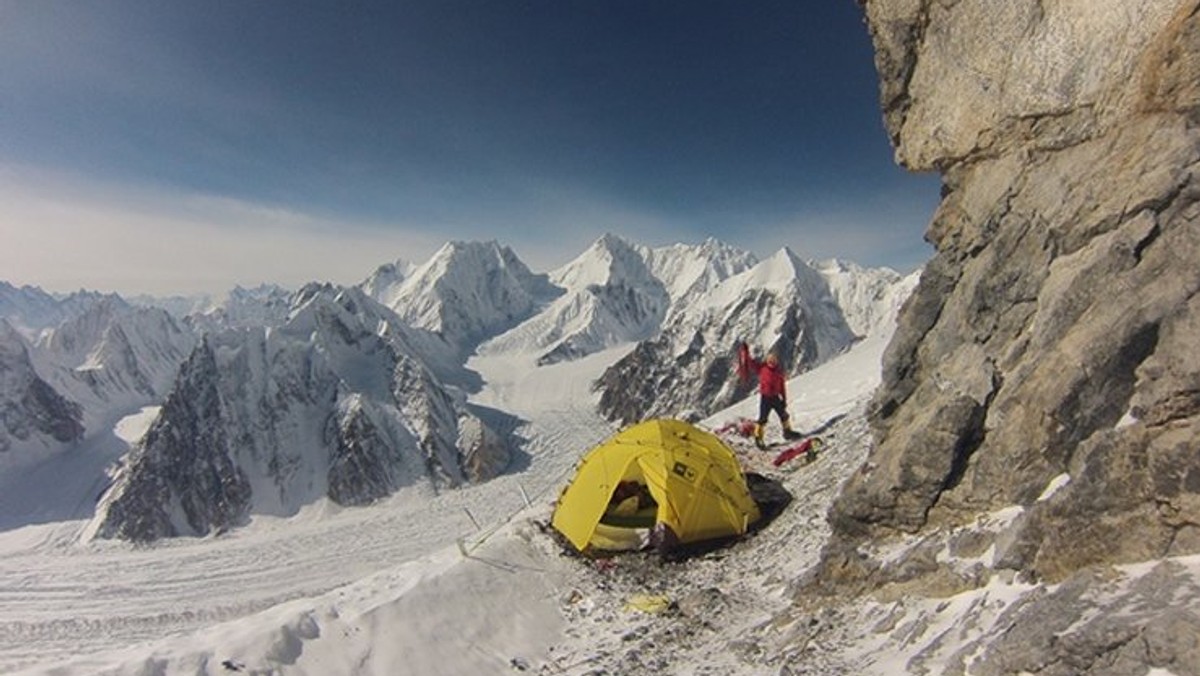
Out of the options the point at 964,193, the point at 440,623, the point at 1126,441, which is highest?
the point at 964,193

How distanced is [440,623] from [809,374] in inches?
1173

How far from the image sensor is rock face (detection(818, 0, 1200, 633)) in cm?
884

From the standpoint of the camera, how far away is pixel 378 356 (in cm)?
15562

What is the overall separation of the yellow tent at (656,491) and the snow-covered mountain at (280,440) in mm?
105685

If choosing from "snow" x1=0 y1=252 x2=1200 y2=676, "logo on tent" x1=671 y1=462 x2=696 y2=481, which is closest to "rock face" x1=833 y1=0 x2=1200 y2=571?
"snow" x1=0 y1=252 x2=1200 y2=676

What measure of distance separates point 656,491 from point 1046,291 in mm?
10729

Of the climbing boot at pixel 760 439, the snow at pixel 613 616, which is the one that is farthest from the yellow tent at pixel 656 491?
the climbing boot at pixel 760 439

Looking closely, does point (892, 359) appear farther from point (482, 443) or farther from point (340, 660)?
point (482, 443)

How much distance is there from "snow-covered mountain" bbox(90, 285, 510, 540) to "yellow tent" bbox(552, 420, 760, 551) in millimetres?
105685

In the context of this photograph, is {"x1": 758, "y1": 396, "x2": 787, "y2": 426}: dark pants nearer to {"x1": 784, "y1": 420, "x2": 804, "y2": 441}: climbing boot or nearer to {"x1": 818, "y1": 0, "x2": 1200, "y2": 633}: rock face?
{"x1": 784, "y1": 420, "x2": 804, "y2": 441}: climbing boot

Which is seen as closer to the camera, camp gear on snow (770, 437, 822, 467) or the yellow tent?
the yellow tent

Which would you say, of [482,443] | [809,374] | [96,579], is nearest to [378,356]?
[482,443]

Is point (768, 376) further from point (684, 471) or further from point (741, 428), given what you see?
point (684, 471)

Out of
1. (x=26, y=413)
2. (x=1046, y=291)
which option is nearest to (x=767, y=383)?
(x=1046, y=291)
